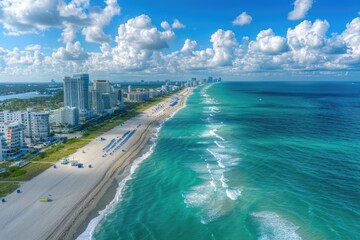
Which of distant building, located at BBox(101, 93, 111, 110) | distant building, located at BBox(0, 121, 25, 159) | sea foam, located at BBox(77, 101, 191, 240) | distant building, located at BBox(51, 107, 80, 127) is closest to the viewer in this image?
sea foam, located at BBox(77, 101, 191, 240)

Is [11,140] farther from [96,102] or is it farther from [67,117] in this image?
[96,102]

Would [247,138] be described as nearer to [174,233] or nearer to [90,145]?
[90,145]

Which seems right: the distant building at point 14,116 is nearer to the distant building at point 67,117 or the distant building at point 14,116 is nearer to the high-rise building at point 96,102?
the distant building at point 67,117

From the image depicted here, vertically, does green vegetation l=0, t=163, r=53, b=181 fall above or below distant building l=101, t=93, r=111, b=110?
below

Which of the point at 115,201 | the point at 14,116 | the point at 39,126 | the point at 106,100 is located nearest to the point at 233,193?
the point at 115,201

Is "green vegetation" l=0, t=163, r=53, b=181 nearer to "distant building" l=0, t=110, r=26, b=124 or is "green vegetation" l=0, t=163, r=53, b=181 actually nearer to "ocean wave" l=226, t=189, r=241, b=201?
"ocean wave" l=226, t=189, r=241, b=201

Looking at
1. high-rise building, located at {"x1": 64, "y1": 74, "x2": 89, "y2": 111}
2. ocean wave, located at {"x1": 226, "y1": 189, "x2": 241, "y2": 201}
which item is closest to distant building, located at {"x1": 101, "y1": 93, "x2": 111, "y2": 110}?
high-rise building, located at {"x1": 64, "y1": 74, "x2": 89, "y2": 111}
